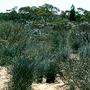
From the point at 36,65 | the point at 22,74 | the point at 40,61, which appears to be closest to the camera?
the point at 22,74

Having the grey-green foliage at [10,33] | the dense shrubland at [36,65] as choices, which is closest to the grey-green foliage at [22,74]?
the dense shrubland at [36,65]

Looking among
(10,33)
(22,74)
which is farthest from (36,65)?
(10,33)

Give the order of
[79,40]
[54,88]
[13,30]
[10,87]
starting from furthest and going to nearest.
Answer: [79,40], [13,30], [54,88], [10,87]

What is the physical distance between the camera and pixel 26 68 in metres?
3.62

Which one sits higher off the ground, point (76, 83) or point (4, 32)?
point (4, 32)

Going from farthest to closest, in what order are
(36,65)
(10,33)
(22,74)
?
(10,33) < (36,65) < (22,74)

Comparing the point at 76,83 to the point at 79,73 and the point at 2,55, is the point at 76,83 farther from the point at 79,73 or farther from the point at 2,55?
the point at 2,55

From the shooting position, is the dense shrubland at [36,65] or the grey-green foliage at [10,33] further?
the grey-green foliage at [10,33]

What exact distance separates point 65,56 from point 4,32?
406cm

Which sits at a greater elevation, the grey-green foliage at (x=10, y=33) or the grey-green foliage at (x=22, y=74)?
the grey-green foliage at (x=10, y=33)

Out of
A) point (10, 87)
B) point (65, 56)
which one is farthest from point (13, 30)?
point (10, 87)

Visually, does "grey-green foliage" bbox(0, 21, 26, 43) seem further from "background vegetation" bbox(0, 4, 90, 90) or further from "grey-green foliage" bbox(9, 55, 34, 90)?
"grey-green foliage" bbox(9, 55, 34, 90)

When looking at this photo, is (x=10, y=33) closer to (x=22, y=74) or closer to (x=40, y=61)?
(x=40, y=61)

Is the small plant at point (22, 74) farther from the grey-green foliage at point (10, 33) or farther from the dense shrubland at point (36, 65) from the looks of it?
the grey-green foliage at point (10, 33)
